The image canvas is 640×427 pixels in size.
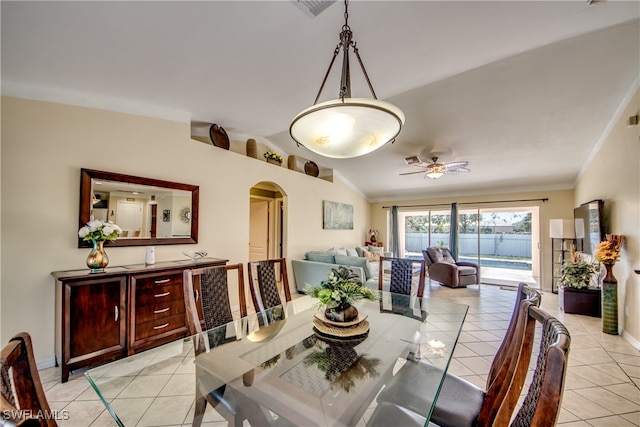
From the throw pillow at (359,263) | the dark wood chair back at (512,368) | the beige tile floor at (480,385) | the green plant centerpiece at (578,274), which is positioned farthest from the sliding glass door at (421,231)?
the dark wood chair back at (512,368)

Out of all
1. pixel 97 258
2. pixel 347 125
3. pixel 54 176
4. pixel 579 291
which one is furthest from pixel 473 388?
pixel 579 291

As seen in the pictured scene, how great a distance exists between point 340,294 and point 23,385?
1358mm

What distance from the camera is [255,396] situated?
1216mm

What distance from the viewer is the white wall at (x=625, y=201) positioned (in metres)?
2.87

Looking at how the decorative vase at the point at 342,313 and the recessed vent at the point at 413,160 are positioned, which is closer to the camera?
the decorative vase at the point at 342,313

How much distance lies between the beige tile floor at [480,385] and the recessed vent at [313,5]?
235 cm

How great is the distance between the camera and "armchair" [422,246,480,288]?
5.68m

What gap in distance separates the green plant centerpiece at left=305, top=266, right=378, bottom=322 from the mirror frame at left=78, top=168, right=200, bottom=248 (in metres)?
2.26

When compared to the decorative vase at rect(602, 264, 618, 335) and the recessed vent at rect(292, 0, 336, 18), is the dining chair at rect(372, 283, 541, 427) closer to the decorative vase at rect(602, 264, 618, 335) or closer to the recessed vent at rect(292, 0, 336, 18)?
the recessed vent at rect(292, 0, 336, 18)

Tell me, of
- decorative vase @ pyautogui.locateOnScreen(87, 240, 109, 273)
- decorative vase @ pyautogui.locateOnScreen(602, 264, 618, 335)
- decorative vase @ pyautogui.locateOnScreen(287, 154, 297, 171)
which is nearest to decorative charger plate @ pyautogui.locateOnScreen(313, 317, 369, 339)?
decorative vase @ pyautogui.locateOnScreen(87, 240, 109, 273)

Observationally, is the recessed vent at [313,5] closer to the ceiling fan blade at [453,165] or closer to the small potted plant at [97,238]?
the small potted plant at [97,238]

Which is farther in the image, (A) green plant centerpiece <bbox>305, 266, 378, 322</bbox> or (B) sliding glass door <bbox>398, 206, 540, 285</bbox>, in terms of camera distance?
(B) sliding glass door <bbox>398, 206, 540, 285</bbox>

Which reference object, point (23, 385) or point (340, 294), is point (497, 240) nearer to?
point (340, 294)

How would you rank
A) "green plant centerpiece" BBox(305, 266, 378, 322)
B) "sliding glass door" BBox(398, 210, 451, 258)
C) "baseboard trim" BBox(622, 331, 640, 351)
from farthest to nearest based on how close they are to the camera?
"sliding glass door" BBox(398, 210, 451, 258) → "baseboard trim" BBox(622, 331, 640, 351) → "green plant centerpiece" BBox(305, 266, 378, 322)
